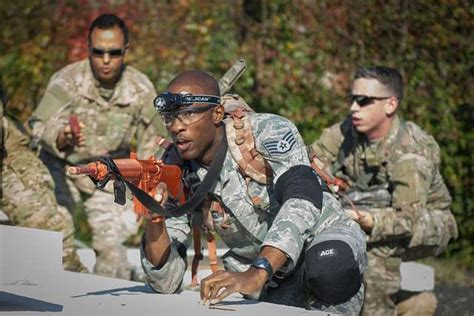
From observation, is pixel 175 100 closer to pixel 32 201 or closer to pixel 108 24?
pixel 32 201

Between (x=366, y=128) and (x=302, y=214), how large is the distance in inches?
127

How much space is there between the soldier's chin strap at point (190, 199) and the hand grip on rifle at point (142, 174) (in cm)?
2

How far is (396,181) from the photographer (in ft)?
29.7

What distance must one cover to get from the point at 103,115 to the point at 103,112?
2cm

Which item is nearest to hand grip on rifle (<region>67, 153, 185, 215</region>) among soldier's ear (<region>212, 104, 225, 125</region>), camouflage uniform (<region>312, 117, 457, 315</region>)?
soldier's ear (<region>212, 104, 225, 125</region>)

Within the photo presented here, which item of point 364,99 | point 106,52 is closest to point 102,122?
point 106,52

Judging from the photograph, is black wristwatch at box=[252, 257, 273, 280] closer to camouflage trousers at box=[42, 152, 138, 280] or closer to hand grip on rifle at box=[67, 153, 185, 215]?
hand grip on rifle at box=[67, 153, 185, 215]

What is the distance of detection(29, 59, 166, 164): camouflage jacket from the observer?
35.5 ft

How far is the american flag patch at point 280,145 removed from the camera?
640cm

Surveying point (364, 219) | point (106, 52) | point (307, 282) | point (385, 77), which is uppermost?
point (106, 52)

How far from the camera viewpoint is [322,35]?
13.6 metres

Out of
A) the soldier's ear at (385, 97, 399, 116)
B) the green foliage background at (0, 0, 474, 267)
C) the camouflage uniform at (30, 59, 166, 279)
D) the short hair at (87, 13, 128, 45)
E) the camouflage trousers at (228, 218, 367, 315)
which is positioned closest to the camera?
the camouflage trousers at (228, 218, 367, 315)

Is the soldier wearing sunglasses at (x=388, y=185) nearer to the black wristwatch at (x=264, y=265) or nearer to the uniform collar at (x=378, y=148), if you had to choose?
the uniform collar at (x=378, y=148)

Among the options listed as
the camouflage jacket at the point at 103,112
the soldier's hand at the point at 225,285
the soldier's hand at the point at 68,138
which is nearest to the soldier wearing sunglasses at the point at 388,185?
the soldier's hand at the point at 68,138
